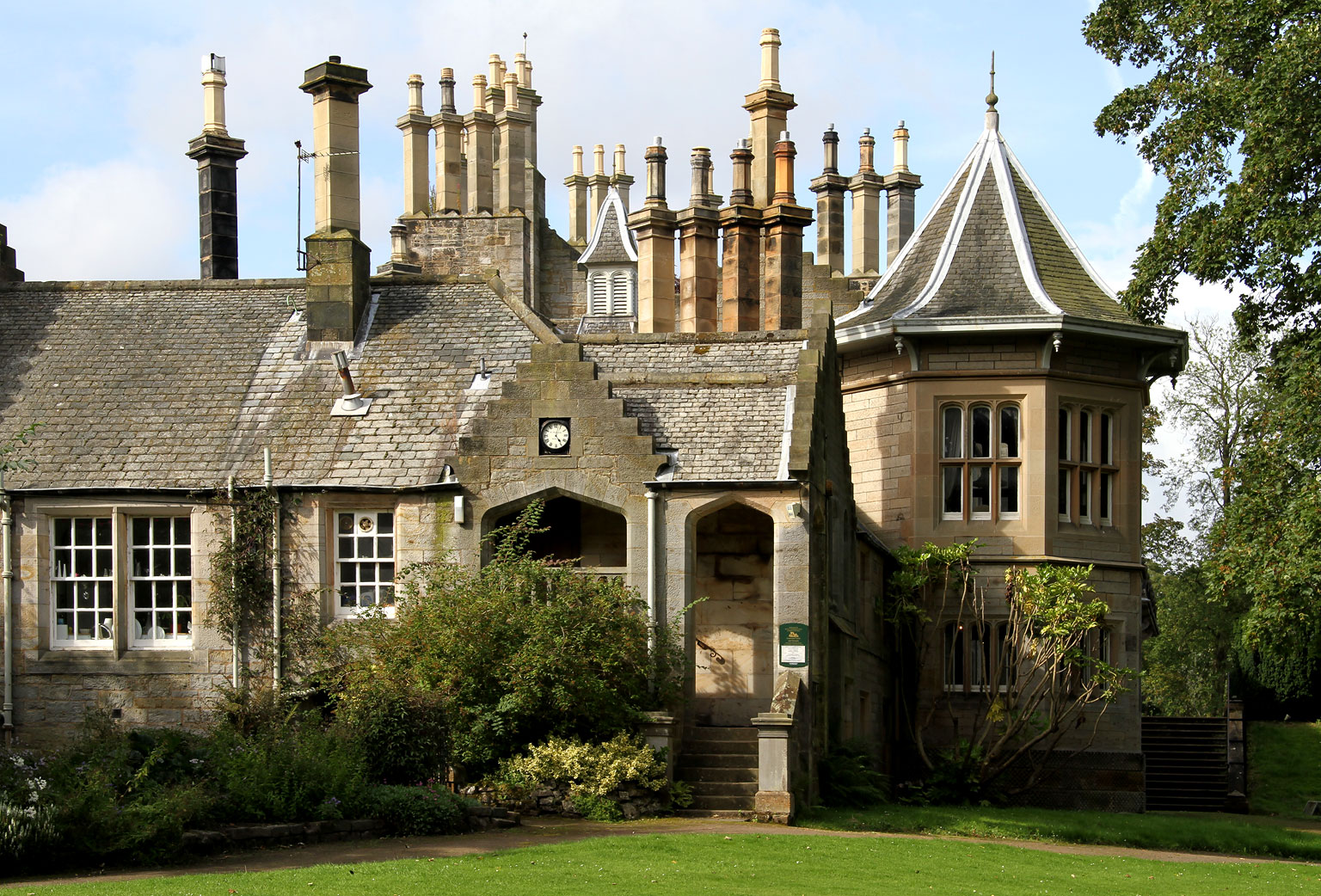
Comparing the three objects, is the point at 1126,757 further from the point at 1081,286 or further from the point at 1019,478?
the point at 1081,286

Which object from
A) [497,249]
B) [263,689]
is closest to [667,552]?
[263,689]

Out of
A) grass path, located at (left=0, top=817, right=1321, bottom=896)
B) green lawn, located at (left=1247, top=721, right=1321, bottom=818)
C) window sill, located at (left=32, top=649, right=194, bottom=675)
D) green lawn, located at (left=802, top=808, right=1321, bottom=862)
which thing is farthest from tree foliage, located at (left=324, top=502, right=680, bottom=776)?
green lawn, located at (left=1247, top=721, right=1321, bottom=818)

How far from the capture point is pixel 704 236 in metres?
28.6

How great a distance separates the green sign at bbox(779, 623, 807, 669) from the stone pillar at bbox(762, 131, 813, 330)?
7.82 metres

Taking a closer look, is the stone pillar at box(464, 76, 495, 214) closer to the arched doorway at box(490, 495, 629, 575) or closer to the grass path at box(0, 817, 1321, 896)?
the arched doorway at box(490, 495, 629, 575)

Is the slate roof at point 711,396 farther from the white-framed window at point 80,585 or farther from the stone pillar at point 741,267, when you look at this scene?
the white-framed window at point 80,585

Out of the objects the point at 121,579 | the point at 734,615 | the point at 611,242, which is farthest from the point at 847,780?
the point at 611,242

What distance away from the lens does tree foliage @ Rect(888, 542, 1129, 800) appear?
2577 centimetres

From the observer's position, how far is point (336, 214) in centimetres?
2655

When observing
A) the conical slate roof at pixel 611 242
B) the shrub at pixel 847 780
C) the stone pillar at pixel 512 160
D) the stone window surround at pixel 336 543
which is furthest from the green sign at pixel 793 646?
the stone pillar at pixel 512 160

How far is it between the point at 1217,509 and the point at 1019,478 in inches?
887

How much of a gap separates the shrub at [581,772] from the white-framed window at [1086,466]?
10900mm

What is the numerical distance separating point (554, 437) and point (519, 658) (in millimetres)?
3461

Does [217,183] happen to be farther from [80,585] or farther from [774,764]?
[774,764]
